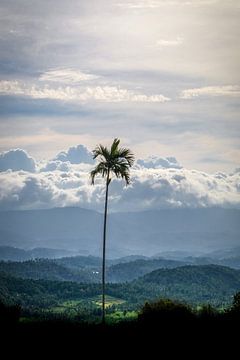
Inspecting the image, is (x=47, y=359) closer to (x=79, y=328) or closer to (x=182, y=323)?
(x=79, y=328)

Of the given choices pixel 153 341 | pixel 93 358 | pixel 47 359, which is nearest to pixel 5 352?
pixel 47 359

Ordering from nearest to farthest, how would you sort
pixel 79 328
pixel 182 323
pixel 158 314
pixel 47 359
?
pixel 47 359 → pixel 79 328 → pixel 182 323 → pixel 158 314

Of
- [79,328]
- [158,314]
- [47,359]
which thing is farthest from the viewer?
[158,314]

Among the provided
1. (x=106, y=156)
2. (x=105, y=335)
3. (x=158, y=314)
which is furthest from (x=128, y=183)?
(x=105, y=335)

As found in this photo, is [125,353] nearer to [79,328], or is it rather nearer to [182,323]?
[79,328]

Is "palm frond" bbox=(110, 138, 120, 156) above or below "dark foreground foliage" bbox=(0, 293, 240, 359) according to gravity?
above

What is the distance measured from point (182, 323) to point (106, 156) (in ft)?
35.2

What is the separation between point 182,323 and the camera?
31219 mm

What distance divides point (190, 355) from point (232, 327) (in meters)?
3.60

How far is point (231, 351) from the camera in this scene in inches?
1100

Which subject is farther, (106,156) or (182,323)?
(106,156)

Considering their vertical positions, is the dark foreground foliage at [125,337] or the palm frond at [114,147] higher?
the palm frond at [114,147]

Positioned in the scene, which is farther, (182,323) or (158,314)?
(158,314)

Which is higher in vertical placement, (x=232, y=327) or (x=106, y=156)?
(x=106, y=156)
